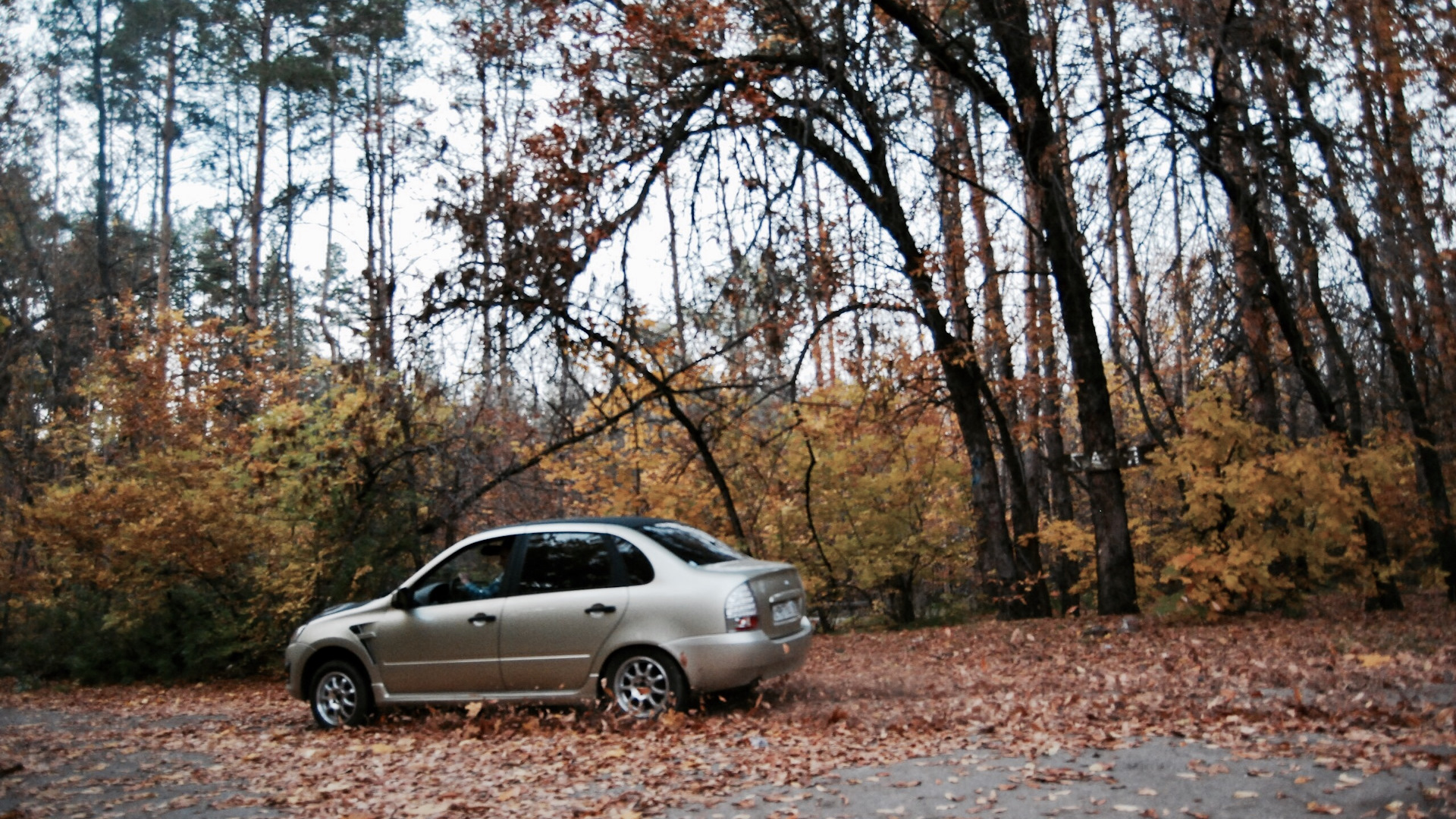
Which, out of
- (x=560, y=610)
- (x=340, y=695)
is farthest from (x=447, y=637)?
(x=340, y=695)

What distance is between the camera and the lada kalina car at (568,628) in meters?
8.41

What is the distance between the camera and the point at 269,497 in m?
15.7

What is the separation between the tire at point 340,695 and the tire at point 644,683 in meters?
2.35

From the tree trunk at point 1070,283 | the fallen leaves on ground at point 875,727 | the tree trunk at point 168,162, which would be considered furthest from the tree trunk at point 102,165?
the tree trunk at point 1070,283

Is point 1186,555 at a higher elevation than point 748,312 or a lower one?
lower

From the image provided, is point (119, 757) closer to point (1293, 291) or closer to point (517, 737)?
point (517, 737)

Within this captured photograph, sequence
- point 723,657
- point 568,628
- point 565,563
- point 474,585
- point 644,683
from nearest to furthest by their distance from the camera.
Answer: point 723,657
point 644,683
point 568,628
point 565,563
point 474,585

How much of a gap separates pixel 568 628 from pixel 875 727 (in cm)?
251

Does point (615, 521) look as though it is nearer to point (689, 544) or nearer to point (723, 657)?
point (689, 544)

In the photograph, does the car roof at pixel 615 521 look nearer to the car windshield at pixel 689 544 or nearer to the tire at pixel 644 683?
the car windshield at pixel 689 544

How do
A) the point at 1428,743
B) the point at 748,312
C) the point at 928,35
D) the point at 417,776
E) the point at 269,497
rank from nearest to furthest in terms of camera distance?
the point at 1428,743 → the point at 417,776 → the point at 928,35 → the point at 748,312 → the point at 269,497

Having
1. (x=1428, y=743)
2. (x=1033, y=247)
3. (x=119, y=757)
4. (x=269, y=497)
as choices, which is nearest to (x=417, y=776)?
(x=119, y=757)

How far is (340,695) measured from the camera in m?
9.64

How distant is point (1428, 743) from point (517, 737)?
593cm
